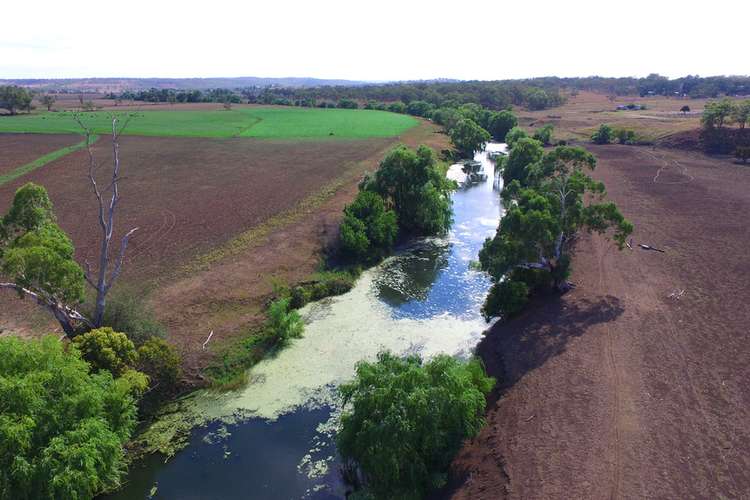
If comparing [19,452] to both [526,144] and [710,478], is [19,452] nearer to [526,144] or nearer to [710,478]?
[710,478]

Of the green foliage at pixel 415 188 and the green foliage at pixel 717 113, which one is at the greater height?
the green foliage at pixel 717 113

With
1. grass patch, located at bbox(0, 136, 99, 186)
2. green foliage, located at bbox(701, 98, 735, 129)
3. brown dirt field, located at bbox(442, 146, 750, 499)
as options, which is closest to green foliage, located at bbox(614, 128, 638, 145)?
green foliage, located at bbox(701, 98, 735, 129)

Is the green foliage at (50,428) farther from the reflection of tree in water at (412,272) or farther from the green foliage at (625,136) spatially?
the green foliage at (625,136)

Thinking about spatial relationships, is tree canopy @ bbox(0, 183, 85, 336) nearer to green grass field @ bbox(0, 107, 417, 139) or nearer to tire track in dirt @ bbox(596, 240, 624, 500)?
tire track in dirt @ bbox(596, 240, 624, 500)

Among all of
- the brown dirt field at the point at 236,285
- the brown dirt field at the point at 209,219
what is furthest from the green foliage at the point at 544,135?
the brown dirt field at the point at 236,285

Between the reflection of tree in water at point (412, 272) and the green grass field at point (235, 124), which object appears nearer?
the reflection of tree in water at point (412, 272)

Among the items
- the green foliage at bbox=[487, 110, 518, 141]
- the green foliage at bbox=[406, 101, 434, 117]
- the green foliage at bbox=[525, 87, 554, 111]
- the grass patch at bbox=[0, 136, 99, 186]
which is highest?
the green foliage at bbox=[525, 87, 554, 111]

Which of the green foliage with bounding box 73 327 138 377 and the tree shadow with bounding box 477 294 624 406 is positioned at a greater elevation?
the green foliage with bounding box 73 327 138 377
